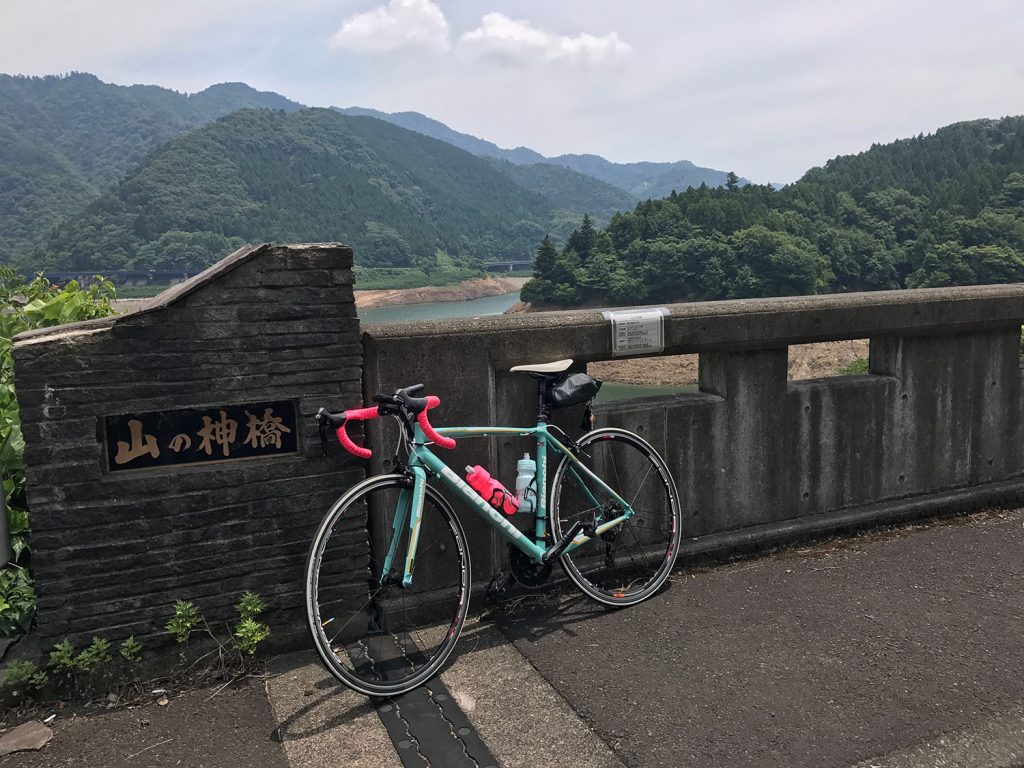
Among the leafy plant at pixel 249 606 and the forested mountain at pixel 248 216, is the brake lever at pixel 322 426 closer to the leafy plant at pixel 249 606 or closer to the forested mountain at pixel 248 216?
the leafy plant at pixel 249 606

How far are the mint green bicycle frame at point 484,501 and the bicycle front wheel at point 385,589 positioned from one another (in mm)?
20

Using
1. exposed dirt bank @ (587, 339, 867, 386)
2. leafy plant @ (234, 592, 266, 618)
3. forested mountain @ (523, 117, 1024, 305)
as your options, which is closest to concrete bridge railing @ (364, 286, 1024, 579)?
leafy plant @ (234, 592, 266, 618)

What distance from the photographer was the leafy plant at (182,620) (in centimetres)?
300

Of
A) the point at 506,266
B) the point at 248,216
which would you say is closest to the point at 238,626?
the point at 506,266

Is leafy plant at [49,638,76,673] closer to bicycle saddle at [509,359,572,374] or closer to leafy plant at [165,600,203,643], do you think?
leafy plant at [165,600,203,643]

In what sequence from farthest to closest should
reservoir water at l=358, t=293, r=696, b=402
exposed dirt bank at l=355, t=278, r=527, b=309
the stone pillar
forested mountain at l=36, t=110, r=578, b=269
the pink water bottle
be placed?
forested mountain at l=36, t=110, r=578, b=269, exposed dirt bank at l=355, t=278, r=527, b=309, reservoir water at l=358, t=293, r=696, b=402, the pink water bottle, the stone pillar

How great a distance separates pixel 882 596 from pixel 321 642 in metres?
2.53

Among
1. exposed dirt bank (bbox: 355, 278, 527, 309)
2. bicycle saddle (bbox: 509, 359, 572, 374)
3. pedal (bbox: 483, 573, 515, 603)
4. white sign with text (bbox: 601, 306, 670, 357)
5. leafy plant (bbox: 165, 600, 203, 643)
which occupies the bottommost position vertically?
exposed dirt bank (bbox: 355, 278, 527, 309)

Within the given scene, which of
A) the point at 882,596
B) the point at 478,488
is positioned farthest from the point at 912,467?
the point at 478,488

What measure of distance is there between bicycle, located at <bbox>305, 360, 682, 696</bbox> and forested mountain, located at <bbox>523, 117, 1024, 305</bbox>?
7103 centimetres

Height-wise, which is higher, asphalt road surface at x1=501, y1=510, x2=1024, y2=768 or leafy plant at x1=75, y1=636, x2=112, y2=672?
leafy plant at x1=75, y1=636, x2=112, y2=672

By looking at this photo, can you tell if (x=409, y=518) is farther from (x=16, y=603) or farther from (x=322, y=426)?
(x=16, y=603)

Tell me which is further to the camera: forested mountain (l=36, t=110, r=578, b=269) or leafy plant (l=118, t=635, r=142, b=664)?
forested mountain (l=36, t=110, r=578, b=269)

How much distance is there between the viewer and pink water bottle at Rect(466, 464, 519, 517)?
326 centimetres
